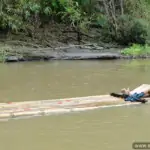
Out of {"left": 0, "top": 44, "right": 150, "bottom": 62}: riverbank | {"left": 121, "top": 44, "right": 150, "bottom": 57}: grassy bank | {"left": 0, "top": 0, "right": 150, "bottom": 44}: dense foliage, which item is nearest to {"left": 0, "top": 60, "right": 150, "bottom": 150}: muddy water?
{"left": 0, "top": 44, "right": 150, "bottom": 62}: riverbank

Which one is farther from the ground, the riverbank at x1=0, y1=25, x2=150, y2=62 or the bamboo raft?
the bamboo raft

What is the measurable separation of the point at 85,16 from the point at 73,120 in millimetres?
13331

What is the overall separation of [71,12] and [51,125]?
12825 millimetres

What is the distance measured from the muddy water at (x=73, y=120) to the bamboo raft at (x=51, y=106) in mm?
111

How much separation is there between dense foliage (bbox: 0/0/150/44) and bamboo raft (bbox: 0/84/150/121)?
419 inches

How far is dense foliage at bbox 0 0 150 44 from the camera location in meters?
17.4

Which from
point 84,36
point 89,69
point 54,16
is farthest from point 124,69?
point 54,16

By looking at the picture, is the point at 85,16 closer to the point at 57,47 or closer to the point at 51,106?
the point at 57,47

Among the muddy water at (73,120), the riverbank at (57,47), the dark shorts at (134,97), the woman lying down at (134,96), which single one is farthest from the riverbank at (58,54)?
the dark shorts at (134,97)

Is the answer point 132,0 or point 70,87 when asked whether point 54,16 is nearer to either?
point 132,0

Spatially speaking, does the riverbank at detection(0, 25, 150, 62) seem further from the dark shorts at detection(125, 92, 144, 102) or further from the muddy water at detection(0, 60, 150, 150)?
the dark shorts at detection(125, 92, 144, 102)

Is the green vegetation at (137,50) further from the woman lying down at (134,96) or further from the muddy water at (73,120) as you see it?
the woman lying down at (134,96)

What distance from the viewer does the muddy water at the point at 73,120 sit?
17.5ft

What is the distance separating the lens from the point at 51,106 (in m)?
6.68
